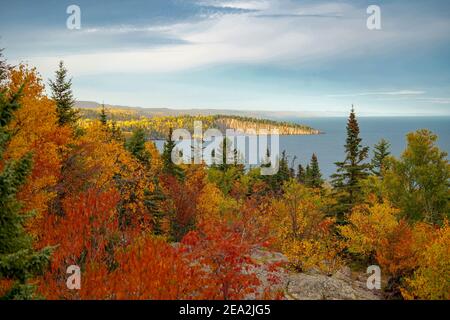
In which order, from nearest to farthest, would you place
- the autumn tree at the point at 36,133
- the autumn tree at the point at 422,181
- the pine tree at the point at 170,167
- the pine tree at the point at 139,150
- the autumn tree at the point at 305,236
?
the autumn tree at the point at 36,133
the autumn tree at the point at 305,236
the autumn tree at the point at 422,181
the pine tree at the point at 139,150
the pine tree at the point at 170,167

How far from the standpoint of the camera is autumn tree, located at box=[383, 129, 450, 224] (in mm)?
33438

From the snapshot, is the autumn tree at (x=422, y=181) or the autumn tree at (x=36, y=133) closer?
the autumn tree at (x=36, y=133)

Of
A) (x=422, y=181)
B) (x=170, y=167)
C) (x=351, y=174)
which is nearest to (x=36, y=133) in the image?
(x=170, y=167)

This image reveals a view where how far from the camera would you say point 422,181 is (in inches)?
1328

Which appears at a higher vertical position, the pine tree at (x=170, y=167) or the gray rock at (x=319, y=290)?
the pine tree at (x=170, y=167)

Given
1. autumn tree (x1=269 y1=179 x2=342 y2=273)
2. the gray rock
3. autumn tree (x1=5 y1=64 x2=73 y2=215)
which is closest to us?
autumn tree (x1=5 y1=64 x2=73 y2=215)

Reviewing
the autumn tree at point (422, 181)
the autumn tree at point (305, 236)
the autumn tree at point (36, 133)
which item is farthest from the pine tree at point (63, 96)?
the autumn tree at point (422, 181)

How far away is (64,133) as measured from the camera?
2247cm

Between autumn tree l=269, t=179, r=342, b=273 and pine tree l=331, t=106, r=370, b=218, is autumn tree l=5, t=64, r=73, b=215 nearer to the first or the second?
autumn tree l=269, t=179, r=342, b=273

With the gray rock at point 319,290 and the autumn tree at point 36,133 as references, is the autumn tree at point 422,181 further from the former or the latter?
the autumn tree at point 36,133

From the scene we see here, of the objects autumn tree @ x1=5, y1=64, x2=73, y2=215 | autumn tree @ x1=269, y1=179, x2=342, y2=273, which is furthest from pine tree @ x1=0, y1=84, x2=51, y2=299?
autumn tree @ x1=269, y1=179, x2=342, y2=273

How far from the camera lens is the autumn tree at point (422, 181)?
110 feet

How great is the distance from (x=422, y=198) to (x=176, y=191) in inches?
970

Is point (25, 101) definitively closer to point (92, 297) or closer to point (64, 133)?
point (64, 133)
